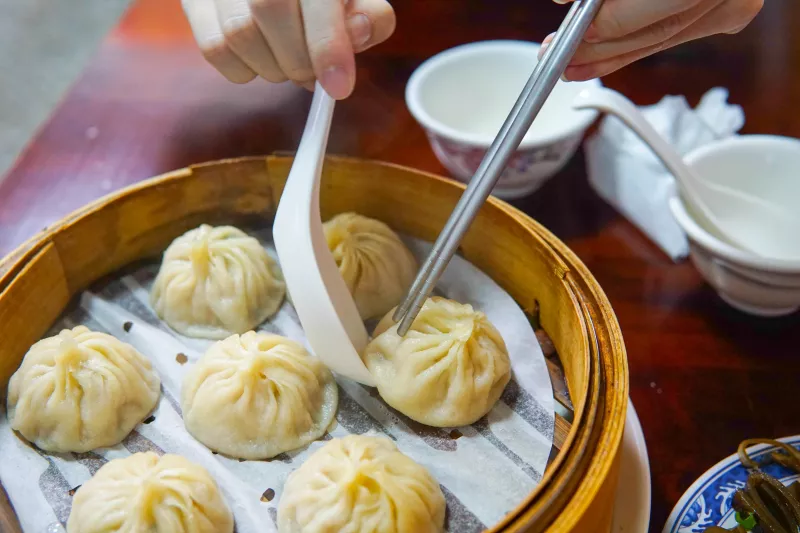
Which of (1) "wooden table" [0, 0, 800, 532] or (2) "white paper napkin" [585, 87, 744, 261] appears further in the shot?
(2) "white paper napkin" [585, 87, 744, 261]

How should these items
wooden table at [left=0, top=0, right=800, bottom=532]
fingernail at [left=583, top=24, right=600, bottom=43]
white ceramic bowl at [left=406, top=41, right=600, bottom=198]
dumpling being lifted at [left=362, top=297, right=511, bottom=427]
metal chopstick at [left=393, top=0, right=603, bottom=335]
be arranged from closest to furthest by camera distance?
metal chopstick at [left=393, top=0, right=603, bottom=335] < fingernail at [left=583, top=24, right=600, bottom=43] < dumpling being lifted at [left=362, top=297, right=511, bottom=427] < wooden table at [left=0, top=0, right=800, bottom=532] < white ceramic bowl at [left=406, top=41, right=600, bottom=198]

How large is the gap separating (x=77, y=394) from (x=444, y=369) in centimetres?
75

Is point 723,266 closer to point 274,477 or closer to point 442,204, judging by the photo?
point 442,204

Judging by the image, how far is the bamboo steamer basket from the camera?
112cm

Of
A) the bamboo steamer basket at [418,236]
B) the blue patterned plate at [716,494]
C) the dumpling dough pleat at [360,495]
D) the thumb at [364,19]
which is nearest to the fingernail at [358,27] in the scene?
the thumb at [364,19]

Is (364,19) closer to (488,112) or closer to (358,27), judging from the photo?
(358,27)

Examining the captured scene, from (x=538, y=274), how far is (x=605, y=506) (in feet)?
1.71

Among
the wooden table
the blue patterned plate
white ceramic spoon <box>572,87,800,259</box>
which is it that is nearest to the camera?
the blue patterned plate

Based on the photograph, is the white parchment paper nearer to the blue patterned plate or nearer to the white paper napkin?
the blue patterned plate

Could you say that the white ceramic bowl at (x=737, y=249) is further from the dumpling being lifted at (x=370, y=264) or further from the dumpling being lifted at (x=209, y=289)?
the dumpling being lifted at (x=209, y=289)

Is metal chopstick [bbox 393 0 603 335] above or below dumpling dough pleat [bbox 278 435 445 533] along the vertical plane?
above

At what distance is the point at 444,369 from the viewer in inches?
56.2

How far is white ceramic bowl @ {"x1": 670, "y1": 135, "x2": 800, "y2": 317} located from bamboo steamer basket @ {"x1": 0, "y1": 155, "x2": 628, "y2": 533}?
0.42m

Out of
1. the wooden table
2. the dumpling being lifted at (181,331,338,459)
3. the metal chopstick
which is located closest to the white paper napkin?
the wooden table
